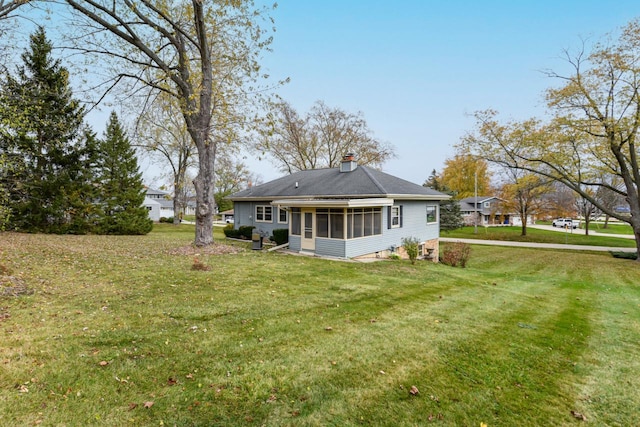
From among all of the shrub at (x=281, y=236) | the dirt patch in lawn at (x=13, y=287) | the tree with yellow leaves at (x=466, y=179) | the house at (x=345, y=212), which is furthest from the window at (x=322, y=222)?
the tree with yellow leaves at (x=466, y=179)

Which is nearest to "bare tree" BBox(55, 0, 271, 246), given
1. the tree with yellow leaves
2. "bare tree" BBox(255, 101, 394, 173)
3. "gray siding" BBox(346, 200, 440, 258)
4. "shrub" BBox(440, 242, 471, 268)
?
"gray siding" BBox(346, 200, 440, 258)

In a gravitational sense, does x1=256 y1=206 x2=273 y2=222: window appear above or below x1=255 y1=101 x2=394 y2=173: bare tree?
below

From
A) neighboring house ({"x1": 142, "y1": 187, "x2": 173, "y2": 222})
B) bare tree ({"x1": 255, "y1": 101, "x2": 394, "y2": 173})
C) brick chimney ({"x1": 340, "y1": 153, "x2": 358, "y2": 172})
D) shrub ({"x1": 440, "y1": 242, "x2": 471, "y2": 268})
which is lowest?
shrub ({"x1": 440, "y1": 242, "x2": 471, "y2": 268})

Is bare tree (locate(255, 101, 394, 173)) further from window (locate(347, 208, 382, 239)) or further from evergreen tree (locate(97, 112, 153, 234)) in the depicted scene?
window (locate(347, 208, 382, 239))

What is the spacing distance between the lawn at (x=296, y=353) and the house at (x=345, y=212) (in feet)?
16.5

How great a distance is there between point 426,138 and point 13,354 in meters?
27.7

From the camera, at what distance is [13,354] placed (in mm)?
3625

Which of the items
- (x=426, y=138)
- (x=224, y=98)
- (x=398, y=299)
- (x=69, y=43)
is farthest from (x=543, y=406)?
(x=426, y=138)

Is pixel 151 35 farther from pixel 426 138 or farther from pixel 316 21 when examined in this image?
pixel 426 138

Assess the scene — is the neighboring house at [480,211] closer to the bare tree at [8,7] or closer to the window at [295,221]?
the window at [295,221]

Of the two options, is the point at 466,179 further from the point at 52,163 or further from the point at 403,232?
the point at 52,163

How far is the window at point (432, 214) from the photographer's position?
61.5ft

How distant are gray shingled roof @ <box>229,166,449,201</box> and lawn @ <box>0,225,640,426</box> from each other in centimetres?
723

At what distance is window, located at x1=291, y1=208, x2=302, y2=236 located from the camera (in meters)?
14.6
